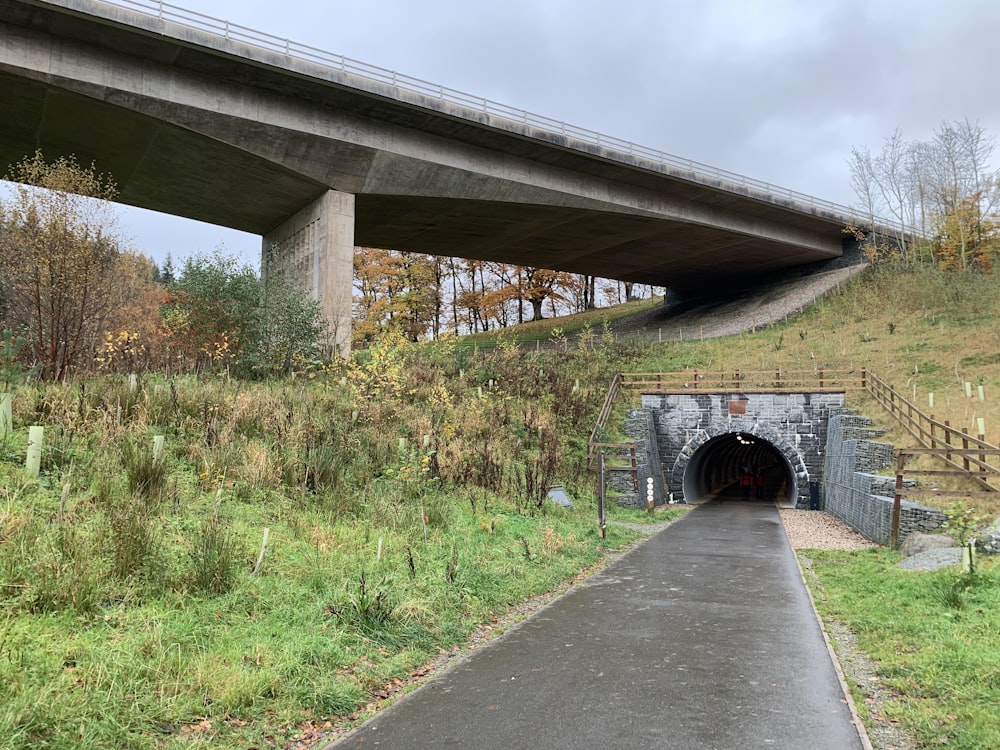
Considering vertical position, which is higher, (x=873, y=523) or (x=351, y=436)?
(x=351, y=436)

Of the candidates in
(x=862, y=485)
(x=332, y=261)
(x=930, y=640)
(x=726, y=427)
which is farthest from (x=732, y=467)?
(x=930, y=640)

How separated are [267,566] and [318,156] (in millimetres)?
21677

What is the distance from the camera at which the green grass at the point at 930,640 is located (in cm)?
550

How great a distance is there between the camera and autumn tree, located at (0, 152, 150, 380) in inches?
536

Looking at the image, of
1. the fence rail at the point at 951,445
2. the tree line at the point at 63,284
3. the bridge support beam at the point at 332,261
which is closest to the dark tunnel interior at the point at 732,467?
the fence rail at the point at 951,445

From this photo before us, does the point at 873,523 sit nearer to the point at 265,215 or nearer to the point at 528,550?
the point at 528,550

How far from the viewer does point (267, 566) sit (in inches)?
310

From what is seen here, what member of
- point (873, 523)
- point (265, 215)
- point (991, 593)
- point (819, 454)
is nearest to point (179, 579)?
point (991, 593)

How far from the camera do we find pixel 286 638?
256 inches

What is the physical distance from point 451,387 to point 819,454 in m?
14.7

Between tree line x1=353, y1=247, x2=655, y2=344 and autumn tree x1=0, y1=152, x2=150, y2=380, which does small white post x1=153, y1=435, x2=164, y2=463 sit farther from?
tree line x1=353, y1=247, x2=655, y2=344

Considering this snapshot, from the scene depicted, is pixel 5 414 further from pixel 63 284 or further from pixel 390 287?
pixel 390 287

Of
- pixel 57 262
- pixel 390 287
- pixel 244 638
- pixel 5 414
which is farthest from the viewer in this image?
pixel 390 287

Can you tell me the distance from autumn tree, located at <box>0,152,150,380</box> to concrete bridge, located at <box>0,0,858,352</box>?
8753mm
